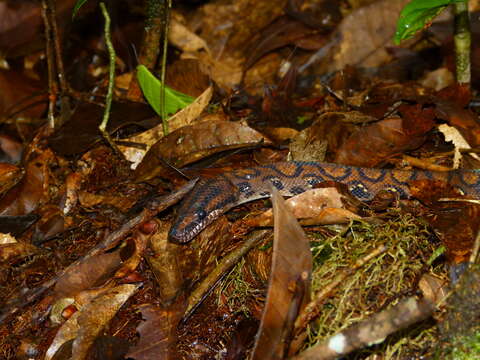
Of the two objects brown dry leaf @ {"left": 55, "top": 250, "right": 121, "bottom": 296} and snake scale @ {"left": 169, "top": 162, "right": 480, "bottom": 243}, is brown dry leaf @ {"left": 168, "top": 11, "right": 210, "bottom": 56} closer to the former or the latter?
snake scale @ {"left": 169, "top": 162, "right": 480, "bottom": 243}

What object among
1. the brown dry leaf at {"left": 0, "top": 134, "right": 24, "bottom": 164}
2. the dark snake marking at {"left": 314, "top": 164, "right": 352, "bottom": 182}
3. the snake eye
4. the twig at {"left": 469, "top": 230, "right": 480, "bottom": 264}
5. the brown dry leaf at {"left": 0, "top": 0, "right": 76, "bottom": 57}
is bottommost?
the dark snake marking at {"left": 314, "top": 164, "right": 352, "bottom": 182}

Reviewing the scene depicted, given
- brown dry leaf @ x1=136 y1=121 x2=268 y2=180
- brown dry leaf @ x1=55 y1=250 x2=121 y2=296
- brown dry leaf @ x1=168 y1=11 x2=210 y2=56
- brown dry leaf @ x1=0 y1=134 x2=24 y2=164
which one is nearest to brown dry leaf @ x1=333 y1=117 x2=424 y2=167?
brown dry leaf @ x1=136 y1=121 x2=268 y2=180

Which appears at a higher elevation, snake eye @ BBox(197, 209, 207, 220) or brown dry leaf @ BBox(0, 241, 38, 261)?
brown dry leaf @ BBox(0, 241, 38, 261)

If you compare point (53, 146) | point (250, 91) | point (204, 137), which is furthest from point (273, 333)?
point (250, 91)

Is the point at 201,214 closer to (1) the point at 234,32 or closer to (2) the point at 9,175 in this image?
(2) the point at 9,175

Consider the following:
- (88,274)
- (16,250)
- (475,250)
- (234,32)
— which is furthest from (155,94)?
(475,250)

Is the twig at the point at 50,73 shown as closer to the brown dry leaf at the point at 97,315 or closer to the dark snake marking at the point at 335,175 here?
the brown dry leaf at the point at 97,315

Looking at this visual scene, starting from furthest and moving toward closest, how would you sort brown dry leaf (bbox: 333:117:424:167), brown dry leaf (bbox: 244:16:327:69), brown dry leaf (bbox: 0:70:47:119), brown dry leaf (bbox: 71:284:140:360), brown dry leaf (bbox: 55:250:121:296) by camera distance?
brown dry leaf (bbox: 244:16:327:69)
brown dry leaf (bbox: 0:70:47:119)
brown dry leaf (bbox: 333:117:424:167)
brown dry leaf (bbox: 55:250:121:296)
brown dry leaf (bbox: 71:284:140:360)

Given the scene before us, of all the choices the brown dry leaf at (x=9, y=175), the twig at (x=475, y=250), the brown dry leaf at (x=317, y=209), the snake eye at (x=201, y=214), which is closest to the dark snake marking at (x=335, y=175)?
the brown dry leaf at (x=317, y=209)
